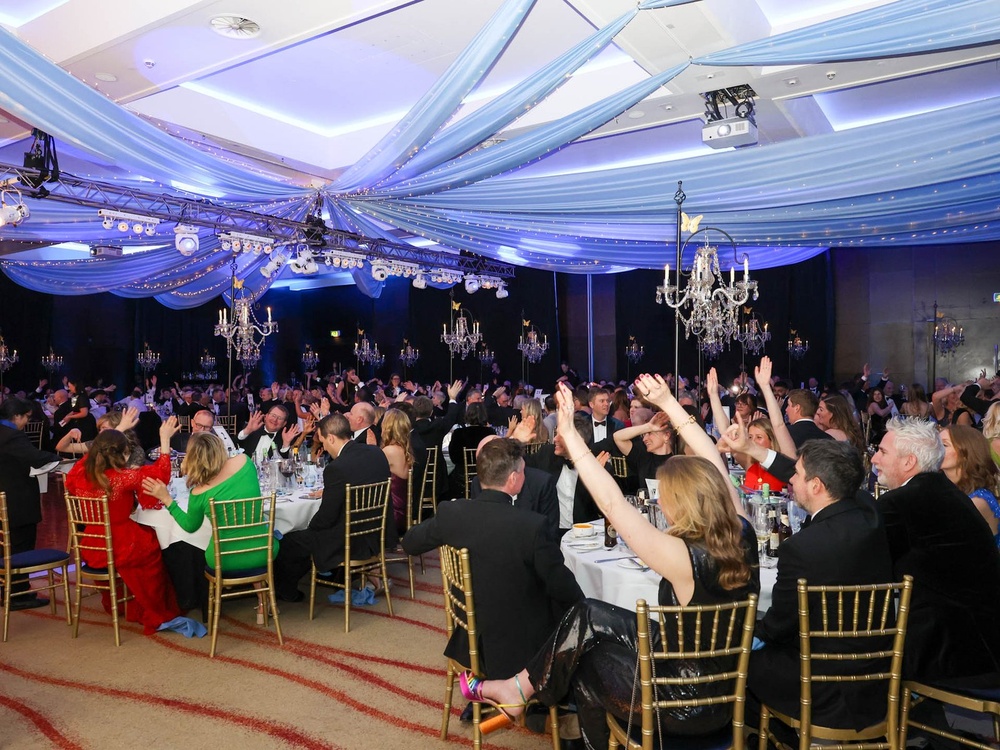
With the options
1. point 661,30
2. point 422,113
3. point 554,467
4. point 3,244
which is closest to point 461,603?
point 554,467

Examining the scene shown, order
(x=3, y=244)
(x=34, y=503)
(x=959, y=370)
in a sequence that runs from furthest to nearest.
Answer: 1. (x=959, y=370)
2. (x=3, y=244)
3. (x=34, y=503)

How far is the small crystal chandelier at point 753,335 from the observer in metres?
14.4

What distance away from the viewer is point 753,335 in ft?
46.9

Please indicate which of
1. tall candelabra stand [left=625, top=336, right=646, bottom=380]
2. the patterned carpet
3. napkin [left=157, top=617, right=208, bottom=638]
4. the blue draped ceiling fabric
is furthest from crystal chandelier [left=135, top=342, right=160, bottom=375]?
napkin [left=157, top=617, right=208, bottom=638]

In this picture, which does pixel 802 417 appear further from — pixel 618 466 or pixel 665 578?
pixel 665 578

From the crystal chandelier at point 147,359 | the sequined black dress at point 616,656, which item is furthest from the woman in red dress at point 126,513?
the crystal chandelier at point 147,359

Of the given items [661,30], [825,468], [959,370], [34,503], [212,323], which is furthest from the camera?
[212,323]

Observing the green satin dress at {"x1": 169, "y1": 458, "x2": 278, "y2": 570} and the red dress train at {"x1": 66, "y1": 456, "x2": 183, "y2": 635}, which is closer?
the green satin dress at {"x1": 169, "y1": 458, "x2": 278, "y2": 570}

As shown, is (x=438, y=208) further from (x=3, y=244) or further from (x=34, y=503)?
(x=3, y=244)

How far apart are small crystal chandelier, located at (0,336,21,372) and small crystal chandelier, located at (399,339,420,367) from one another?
308 inches

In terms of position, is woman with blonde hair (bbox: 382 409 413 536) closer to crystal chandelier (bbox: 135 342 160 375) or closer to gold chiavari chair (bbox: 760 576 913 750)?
gold chiavari chair (bbox: 760 576 913 750)

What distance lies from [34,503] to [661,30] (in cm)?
506

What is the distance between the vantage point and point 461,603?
333 cm

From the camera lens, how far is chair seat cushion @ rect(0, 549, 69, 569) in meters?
5.00
